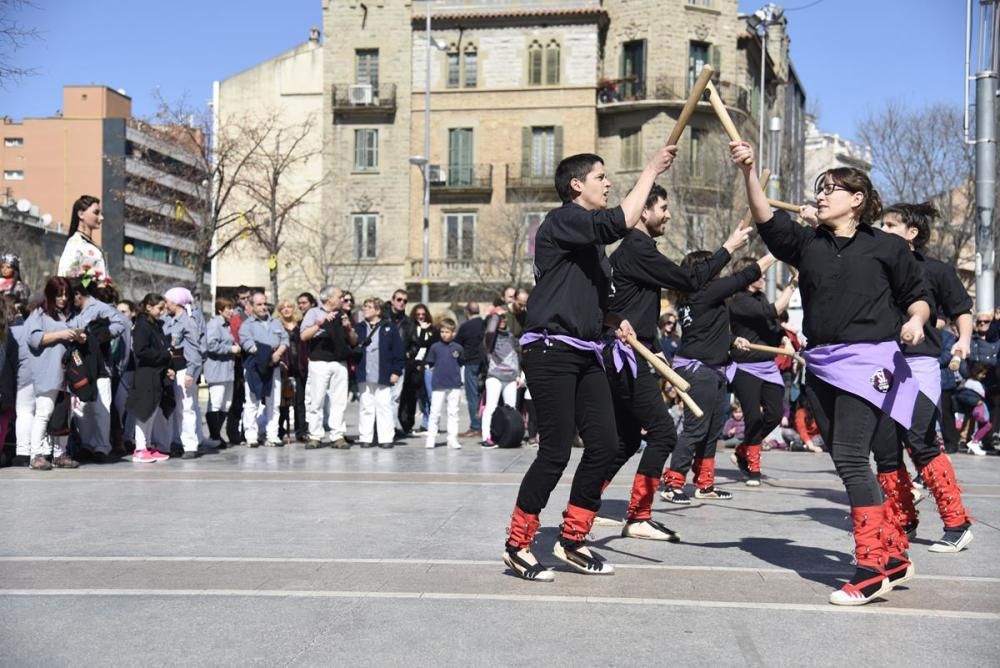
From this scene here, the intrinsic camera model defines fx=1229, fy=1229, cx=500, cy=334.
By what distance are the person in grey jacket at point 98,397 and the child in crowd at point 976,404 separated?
1080cm

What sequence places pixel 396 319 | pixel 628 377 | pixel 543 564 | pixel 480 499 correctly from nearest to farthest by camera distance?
pixel 543 564 → pixel 628 377 → pixel 480 499 → pixel 396 319

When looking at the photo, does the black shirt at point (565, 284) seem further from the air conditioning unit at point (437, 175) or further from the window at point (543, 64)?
the window at point (543, 64)

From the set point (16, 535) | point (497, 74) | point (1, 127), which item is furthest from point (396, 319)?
point (1, 127)

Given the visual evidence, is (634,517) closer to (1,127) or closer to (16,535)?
(16,535)

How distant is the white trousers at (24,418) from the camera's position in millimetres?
12727

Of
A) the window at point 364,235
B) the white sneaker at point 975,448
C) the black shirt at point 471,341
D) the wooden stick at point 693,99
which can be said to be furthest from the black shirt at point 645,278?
the window at point 364,235

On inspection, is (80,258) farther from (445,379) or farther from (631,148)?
(631,148)

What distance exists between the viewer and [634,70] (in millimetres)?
49562

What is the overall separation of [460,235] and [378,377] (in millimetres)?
Result: 36248

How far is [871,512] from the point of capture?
614 centimetres

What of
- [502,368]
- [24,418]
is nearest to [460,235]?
[502,368]

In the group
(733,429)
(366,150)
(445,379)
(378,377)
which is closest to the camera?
(378,377)

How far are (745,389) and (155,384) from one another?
6.56 metres

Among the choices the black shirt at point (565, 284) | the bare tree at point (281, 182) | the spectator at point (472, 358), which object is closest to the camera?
the black shirt at point (565, 284)
